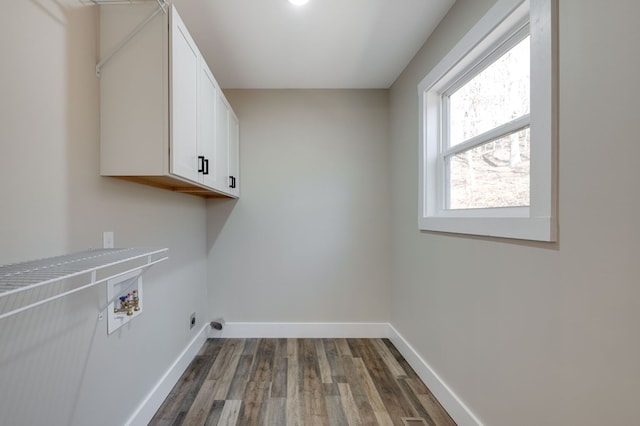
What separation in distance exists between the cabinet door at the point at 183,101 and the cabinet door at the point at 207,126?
0.09m

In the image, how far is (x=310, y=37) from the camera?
6.68 ft

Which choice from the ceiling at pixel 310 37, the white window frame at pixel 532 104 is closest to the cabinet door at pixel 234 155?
the ceiling at pixel 310 37

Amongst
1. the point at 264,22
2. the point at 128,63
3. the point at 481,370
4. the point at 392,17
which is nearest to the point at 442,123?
the point at 392,17

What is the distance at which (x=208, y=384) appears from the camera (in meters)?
2.06

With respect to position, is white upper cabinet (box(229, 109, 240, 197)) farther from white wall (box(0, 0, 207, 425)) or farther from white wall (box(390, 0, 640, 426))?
Answer: white wall (box(390, 0, 640, 426))

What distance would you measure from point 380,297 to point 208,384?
5.46ft

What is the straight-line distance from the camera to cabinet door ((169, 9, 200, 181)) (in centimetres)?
132

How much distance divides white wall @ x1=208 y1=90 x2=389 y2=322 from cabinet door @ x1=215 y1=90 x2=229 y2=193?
0.48 m

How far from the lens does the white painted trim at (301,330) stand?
9.30ft

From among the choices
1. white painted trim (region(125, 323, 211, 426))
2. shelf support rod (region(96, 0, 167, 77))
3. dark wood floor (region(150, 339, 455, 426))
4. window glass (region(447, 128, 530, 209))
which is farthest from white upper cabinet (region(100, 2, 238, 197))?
window glass (region(447, 128, 530, 209))

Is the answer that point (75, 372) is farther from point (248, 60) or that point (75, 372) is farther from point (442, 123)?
point (442, 123)

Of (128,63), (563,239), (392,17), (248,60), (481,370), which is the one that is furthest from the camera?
(248,60)

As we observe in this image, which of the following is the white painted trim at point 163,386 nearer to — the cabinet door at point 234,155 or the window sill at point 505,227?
the cabinet door at point 234,155

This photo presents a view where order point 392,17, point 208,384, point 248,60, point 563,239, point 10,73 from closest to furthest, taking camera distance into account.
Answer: point 10,73 → point 563,239 → point 392,17 → point 208,384 → point 248,60
